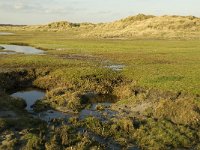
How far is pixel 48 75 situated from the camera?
137 feet

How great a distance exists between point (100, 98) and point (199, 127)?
11.8 meters

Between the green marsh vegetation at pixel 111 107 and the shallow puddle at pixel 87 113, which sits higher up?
the green marsh vegetation at pixel 111 107

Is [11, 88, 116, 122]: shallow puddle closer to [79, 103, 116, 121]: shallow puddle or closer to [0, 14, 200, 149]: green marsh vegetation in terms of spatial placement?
[79, 103, 116, 121]: shallow puddle

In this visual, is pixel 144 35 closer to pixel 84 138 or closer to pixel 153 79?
pixel 153 79

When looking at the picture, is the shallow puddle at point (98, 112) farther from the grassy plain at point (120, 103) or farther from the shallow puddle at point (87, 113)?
the grassy plain at point (120, 103)

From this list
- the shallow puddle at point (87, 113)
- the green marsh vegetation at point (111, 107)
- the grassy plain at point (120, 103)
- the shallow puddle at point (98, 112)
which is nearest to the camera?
the green marsh vegetation at point (111, 107)

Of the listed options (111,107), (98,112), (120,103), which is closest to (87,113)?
(98,112)

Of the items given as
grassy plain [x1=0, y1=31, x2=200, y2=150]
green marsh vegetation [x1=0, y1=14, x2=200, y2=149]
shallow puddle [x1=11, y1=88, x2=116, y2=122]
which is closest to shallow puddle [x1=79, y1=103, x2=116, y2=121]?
shallow puddle [x1=11, y1=88, x2=116, y2=122]

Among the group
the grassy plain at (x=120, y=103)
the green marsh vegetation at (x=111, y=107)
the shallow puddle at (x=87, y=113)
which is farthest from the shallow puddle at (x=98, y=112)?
the grassy plain at (x=120, y=103)

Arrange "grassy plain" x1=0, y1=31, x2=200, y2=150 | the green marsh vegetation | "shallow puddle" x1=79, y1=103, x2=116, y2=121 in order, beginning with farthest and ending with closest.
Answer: "shallow puddle" x1=79, y1=103, x2=116, y2=121
"grassy plain" x1=0, y1=31, x2=200, y2=150
the green marsh vegetation

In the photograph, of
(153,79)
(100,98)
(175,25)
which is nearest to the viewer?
(100,98)

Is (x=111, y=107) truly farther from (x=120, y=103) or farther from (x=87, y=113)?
(x=87, y=113)

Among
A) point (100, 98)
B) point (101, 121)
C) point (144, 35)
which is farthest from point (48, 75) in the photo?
point (144, 35)

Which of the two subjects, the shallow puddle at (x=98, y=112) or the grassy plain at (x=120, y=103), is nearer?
the grassy plain at (x=120, y=103)
